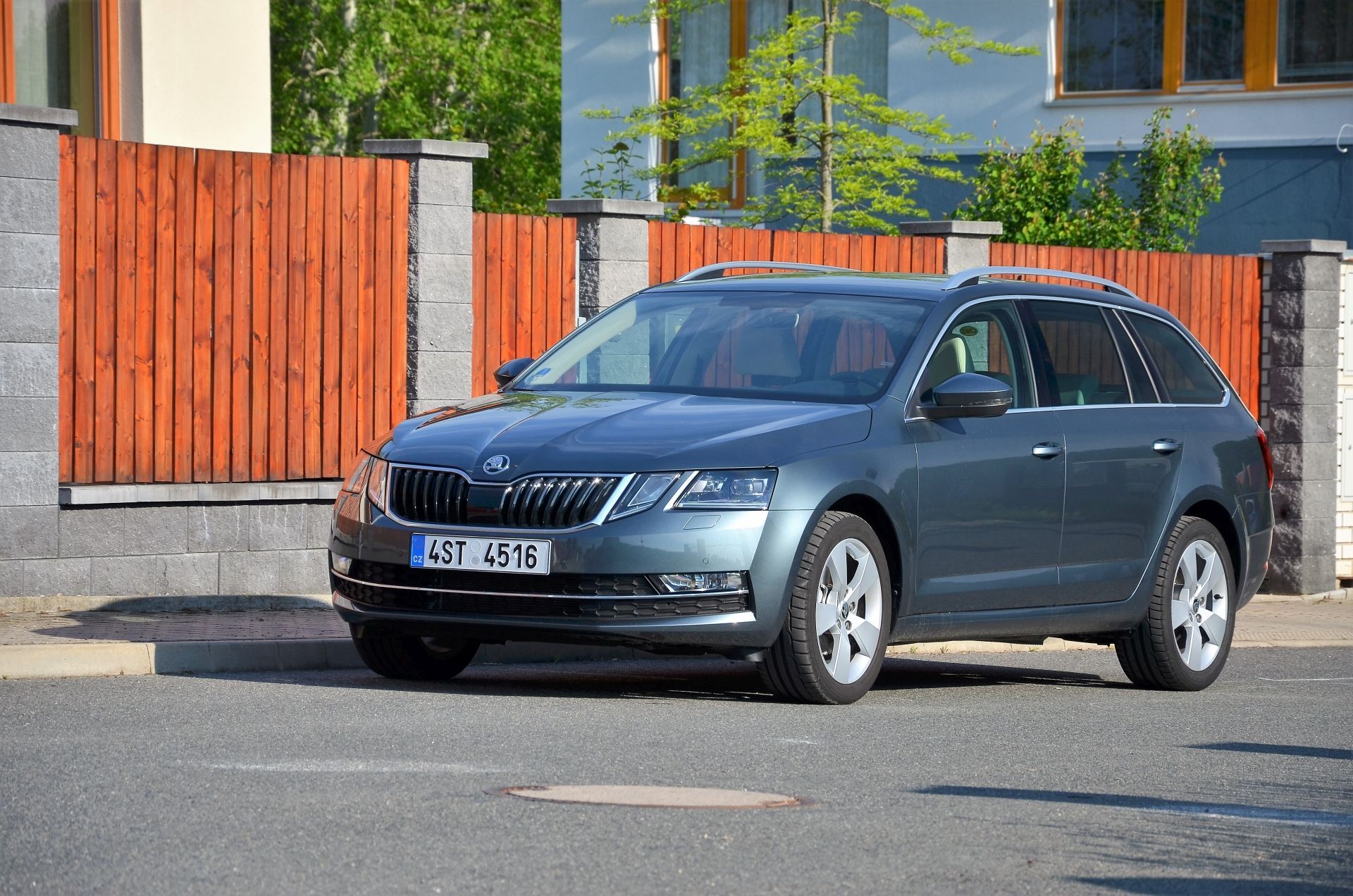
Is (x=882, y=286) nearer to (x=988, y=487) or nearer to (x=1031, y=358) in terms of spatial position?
(x=1031, y=358)

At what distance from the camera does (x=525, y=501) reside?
816 cm

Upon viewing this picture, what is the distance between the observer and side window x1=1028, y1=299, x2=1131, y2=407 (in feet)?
32.4

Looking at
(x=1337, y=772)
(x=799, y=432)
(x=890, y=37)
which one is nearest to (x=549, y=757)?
(x=799, y=432)

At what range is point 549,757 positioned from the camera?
685 cm

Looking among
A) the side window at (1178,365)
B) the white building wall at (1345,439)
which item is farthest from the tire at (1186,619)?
the white building wall at (1345,439)

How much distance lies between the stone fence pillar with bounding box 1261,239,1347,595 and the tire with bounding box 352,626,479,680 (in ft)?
31.4

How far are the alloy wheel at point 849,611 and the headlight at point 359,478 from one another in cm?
186

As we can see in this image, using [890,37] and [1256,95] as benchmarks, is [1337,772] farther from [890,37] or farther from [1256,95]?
[890,37]

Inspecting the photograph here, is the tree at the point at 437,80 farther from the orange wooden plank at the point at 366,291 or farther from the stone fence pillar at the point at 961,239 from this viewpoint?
the orange wooden plank at the point at 366,291

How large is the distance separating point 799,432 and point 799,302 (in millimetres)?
1334

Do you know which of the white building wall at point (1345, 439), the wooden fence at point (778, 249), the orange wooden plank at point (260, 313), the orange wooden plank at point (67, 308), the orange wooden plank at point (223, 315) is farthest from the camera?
the white building wall at point (1345, 439)

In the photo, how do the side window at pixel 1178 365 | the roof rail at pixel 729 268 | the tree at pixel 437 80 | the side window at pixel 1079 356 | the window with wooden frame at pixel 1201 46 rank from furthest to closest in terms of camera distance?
the tree at pixel 437 80
the window with wooden frame at pixel 1201 46
the side window at pixel 1178 365
the roof rail at pixel 729 268
the side window at pixel 1079 356

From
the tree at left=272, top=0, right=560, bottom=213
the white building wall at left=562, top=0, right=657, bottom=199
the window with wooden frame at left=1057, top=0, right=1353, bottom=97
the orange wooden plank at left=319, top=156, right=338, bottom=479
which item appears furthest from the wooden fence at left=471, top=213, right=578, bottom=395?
the tree at left=272, top=0, right=560, bottom=213

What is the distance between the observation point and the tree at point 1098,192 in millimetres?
20750
